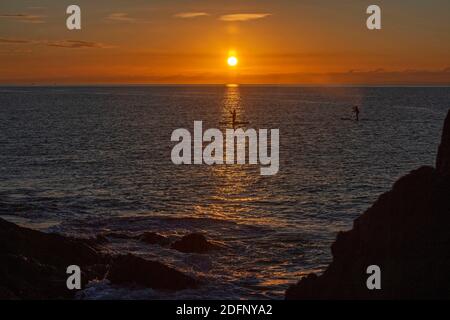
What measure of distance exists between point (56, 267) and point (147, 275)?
4.87m

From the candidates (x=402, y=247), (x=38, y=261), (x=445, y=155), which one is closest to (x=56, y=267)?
(x=38, y=261)

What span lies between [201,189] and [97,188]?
10.8 meters

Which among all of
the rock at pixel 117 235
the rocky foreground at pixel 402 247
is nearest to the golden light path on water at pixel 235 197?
the rock at pixel 117 235

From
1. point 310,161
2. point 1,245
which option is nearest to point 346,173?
point 310,161

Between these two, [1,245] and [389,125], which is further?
[389,125]

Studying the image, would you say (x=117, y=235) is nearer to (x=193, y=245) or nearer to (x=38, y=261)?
(x=193, y=245)

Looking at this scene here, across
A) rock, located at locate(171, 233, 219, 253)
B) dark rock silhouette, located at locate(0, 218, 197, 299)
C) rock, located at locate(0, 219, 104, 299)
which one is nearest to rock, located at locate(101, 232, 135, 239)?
rock, located at locate(171, 233, 219, 253)

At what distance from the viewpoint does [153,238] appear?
43.4 meters

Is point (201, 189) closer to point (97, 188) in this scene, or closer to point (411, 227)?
point (97, 188)

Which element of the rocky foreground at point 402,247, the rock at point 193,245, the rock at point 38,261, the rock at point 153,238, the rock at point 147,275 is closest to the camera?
the rocky foreground at point 402,247

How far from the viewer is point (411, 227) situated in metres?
24.4

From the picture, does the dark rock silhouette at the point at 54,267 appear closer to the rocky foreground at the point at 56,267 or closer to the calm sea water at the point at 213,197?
the rocky foreground at the point at 56,267

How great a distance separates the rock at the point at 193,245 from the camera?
4134 cm

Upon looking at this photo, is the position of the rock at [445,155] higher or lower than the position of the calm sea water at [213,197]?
higher
